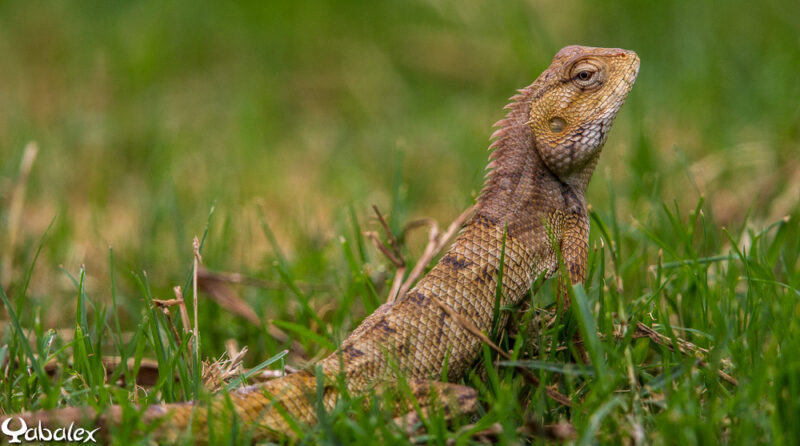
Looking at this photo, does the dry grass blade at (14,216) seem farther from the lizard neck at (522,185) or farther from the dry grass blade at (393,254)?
the lizard neck at (522,185)

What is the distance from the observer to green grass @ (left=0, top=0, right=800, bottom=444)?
342 cm

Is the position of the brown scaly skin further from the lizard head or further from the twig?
the twig

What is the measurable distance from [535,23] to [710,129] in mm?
2427

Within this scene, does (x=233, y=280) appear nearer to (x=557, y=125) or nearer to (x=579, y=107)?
(x=557, y=125)

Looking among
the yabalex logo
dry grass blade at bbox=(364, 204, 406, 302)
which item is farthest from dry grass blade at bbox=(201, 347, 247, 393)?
dry grass blade at bbox=(364, 204, 406, 302)

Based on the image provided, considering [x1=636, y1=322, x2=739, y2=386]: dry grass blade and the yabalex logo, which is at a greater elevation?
[x1=636, y1=322, x2=739, y2=386]: dry grass blade

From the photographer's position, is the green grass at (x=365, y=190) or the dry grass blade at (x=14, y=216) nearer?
the green grass at (x=365, y=190)

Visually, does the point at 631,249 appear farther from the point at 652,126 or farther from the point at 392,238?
the point at 652,126

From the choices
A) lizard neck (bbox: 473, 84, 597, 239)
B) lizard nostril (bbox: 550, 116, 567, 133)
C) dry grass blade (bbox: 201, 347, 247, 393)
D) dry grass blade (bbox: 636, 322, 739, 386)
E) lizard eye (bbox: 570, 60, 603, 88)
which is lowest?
dry grass blade (bbox: 201, 347, 247, 393)

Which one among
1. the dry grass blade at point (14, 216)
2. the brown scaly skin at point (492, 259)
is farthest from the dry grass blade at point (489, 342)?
the dry grass blade at point (14, 216)

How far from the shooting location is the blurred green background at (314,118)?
6.38m

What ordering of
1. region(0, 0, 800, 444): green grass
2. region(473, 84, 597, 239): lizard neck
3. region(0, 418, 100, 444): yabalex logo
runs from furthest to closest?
region(473, 84, 597, 239): lizard neck < region(0, 0, 800, 444): green grass < region(0, 418, 100, 444): yabalex logo

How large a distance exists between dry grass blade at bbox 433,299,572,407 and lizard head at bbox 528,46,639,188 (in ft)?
3.58

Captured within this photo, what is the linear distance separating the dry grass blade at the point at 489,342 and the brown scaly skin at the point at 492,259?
0.05 m
